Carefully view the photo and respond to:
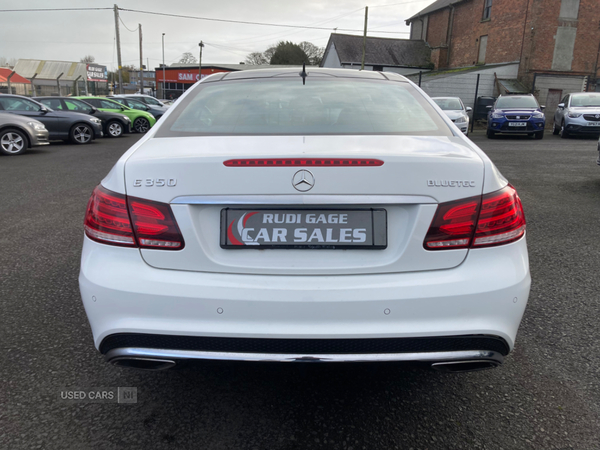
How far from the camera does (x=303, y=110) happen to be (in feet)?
8.07

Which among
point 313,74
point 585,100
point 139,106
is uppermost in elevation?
point 585,100

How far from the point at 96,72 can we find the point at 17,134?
4489cm

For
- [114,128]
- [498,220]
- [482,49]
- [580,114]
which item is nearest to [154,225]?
[498,220]

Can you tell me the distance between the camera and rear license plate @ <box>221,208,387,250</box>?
1777 mm

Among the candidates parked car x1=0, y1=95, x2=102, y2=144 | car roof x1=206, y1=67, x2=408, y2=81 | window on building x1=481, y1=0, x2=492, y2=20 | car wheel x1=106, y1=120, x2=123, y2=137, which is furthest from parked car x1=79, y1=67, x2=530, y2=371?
window on building x1=481, y1=0, x2=492, y2=20

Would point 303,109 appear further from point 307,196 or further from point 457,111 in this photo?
point 457,111

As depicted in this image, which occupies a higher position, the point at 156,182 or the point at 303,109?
the point at 303,109

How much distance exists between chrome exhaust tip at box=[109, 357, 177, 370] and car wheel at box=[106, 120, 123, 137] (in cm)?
1700

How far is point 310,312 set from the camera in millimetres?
1746

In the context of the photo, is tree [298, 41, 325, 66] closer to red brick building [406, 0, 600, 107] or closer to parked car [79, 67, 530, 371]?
red brick building [406, 0, 600, 107]

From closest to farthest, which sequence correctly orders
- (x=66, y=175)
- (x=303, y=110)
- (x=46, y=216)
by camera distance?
1. (x=303, y=110)
2. (x=46, y=216)
3. (x=66, y=175)

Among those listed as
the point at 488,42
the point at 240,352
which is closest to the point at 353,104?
the point at 240,352

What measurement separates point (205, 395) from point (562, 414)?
1.61m

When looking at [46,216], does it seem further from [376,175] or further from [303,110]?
[376,175]
